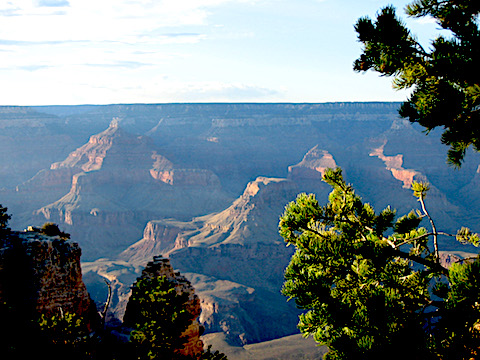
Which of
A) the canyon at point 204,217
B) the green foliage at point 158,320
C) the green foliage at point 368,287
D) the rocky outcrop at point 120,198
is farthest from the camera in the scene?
the rocky outcrop at point 120,198

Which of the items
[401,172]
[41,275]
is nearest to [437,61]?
[41,275]

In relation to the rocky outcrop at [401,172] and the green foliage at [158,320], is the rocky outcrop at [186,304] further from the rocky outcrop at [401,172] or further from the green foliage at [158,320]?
the rocky outcrop at [401,172]

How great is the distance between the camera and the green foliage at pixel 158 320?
14.0m

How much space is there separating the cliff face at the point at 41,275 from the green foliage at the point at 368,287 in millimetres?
8286

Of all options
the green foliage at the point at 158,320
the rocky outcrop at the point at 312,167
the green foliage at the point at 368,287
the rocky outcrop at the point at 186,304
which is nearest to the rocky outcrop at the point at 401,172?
the rocky outcrop at the point at 312,167

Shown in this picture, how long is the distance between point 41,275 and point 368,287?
10346 mm

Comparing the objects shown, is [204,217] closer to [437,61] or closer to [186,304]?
[186,304]

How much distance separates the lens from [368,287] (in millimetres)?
9188

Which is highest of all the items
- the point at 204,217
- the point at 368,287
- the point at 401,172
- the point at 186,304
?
the point at 368,287

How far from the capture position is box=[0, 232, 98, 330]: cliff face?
15469mm

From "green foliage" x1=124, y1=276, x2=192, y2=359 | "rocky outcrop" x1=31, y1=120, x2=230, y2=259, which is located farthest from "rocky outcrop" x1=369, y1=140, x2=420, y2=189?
"green foliage" x1=124, y1=276, x2=192, y2=359

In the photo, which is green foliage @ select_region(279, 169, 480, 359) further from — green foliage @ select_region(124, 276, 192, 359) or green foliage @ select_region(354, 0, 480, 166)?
green foliage @ select_region(124, 276, 192, 359)

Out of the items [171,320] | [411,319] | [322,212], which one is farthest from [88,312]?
[411,319]

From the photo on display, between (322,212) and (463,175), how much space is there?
20499 cm
